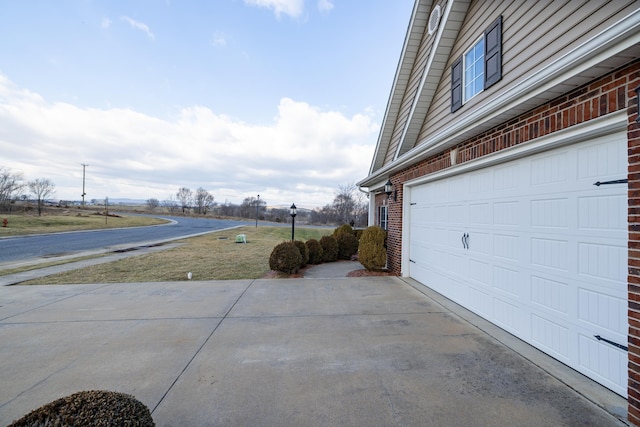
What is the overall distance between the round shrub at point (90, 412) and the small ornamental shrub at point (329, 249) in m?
8.34

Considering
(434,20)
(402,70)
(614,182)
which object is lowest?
(614,182)

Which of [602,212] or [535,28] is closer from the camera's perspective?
[602,212]

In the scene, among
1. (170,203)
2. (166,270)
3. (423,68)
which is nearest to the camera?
(423,68)

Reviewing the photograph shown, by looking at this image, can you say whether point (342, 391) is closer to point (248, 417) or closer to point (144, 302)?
point (248, 417)

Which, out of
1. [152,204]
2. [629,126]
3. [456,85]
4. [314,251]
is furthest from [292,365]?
[152,204]

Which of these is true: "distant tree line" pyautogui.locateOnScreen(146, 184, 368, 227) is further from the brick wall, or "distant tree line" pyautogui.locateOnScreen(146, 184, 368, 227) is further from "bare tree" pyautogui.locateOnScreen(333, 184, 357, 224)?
the brick wall

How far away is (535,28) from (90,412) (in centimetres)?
582

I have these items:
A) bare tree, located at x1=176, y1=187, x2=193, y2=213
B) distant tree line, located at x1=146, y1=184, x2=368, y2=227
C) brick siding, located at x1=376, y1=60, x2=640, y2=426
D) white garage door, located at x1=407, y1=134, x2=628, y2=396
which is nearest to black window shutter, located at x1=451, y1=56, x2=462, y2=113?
white garage door, located at x1=407, y1=134, x2=628, y2=396

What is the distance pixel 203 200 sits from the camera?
73812 mm

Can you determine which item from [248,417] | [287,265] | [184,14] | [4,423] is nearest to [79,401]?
[248,417]

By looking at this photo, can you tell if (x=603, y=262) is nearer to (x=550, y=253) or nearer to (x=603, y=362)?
(x=550, y=253)

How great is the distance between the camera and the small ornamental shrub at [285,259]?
7.27m

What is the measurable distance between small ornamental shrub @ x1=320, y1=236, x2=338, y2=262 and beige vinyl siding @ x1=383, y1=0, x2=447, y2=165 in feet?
11.7

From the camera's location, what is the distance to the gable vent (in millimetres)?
6406
